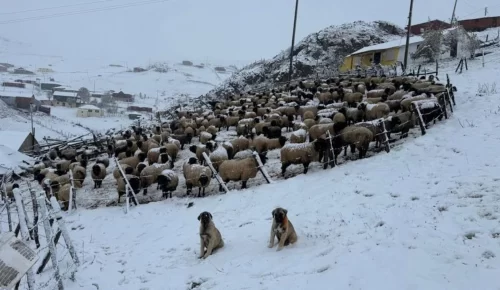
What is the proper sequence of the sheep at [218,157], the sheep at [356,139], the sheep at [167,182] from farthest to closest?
the sheep at [218,157]
the sheep at [167,182]
the sheep at [356,139]

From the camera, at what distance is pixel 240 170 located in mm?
13922

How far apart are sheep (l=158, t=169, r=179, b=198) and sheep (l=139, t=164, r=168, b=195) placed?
1.00 m

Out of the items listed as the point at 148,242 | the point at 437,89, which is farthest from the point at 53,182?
the point at 437,89

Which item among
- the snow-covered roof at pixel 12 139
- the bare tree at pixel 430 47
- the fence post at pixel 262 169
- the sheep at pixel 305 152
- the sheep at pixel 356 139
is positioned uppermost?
the bare tree at pixel 430 47

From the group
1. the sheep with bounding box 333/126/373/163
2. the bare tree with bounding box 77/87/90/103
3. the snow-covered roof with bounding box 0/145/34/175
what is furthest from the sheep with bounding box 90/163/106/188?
the bare tree with bounding box 77/87/90/103

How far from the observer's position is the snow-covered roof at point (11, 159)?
93.6ft

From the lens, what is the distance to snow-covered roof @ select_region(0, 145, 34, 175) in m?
28.5

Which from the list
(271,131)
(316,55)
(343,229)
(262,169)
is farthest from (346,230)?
(316,55)

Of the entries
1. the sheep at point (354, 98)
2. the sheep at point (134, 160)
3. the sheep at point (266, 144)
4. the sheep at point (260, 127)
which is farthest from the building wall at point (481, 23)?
the sheep at point (134, 160)

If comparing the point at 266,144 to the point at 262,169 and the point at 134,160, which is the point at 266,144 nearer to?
the point at 262,169

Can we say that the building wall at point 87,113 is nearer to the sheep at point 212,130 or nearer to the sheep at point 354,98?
the sheep at point 212,130

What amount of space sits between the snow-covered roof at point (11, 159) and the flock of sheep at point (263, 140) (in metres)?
3.41

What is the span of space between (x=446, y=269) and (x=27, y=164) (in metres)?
31.8

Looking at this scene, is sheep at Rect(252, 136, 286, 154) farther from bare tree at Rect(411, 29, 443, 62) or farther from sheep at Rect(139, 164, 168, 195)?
bare tree at Rect(411, 29, 443, 62)
